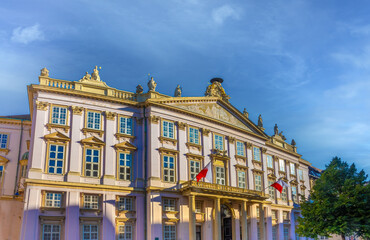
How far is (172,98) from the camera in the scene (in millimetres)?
39812

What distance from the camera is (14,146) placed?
4062cm

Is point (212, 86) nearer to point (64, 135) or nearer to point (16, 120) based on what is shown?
point (64, 135)

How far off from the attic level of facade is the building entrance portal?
980cm

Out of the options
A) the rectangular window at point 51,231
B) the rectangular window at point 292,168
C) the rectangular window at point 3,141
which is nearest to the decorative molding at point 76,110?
the rectangular window at point 51,231

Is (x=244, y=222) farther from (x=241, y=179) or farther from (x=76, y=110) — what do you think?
(x=76, y=110)

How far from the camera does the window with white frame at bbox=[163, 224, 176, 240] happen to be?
3556cm

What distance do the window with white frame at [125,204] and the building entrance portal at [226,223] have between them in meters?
11.4

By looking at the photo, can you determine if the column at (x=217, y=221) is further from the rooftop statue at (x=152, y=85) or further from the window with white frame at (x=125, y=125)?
the rooftop statue at (x=152, y=85)

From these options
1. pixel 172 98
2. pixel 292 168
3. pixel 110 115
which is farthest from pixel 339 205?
pixel 110 115

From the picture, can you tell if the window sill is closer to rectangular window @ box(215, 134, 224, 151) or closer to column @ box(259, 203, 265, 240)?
rectangular window @ box(215, 134, 224, 151)

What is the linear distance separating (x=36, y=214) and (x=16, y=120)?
14935 mm

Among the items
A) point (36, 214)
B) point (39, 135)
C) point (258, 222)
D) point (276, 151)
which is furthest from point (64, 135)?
point (276, 151)

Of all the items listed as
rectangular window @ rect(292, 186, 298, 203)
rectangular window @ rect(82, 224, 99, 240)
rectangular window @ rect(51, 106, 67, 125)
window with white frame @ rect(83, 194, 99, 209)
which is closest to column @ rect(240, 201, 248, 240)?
rectangular window @ rect(82, 224, 99, 240)

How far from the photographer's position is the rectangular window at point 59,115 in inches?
1326
